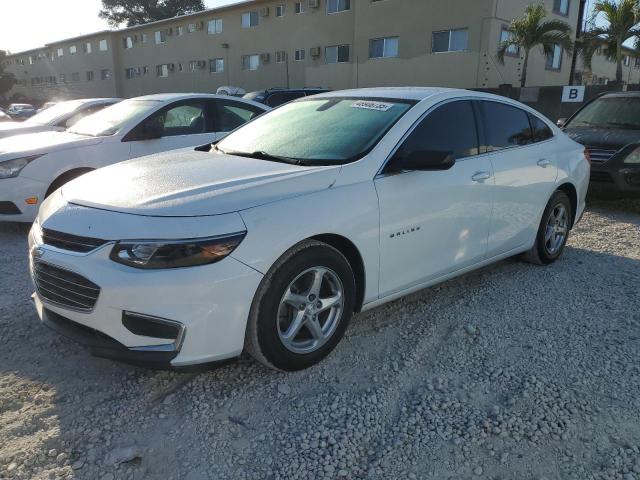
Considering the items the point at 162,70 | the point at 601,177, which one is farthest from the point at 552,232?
the point at 162,70

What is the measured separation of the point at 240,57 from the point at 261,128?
28.9 meters

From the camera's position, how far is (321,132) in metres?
3.58

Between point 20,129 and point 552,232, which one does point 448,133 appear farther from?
point 20,129

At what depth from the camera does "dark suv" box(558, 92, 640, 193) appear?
6895mm

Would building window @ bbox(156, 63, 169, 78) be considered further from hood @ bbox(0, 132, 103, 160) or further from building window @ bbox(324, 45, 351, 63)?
hood @ bbox(0, 132, 103, 160)

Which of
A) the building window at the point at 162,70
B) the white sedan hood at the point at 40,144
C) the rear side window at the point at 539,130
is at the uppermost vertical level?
the building window at the point at 162,70

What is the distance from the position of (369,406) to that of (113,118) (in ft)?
17.8

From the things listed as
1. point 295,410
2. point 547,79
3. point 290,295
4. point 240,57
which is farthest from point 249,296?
point 240,57

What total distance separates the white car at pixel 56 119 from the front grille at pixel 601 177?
820cm

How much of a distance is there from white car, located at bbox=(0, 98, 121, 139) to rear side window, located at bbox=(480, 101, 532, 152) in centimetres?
715

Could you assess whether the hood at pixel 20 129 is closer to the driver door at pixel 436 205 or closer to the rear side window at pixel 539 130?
the driver door at pixel 436 205

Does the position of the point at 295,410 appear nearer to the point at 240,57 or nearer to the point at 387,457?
the point at 387,457

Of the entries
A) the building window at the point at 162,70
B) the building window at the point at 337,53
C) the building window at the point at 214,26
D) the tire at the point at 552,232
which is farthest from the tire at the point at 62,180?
the building window at the point at 162,70

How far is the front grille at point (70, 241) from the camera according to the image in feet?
8.38
